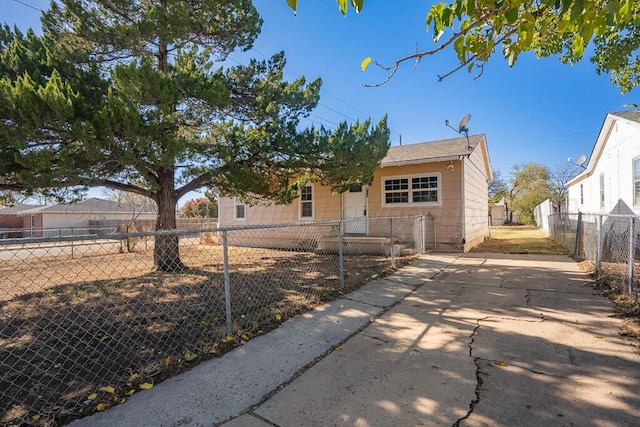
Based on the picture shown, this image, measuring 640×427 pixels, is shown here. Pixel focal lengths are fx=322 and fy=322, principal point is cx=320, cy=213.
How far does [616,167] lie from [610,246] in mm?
4520

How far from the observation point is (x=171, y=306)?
186 inches

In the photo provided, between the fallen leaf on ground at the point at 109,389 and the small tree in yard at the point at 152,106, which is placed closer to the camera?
the fallen leaf on ground at the point at 109,389

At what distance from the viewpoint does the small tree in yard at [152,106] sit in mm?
5004

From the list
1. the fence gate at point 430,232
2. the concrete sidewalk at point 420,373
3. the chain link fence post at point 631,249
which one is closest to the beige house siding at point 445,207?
the fence gate at point 430,232

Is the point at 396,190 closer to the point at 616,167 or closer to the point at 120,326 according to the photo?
the point at 616,167

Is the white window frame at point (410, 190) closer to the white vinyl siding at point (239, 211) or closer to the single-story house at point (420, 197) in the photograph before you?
the single-story house at point (420, 197)

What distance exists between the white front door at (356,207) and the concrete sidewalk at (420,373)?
280 inches

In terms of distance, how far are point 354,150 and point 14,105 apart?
5.99 meters

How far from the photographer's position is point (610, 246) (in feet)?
26.7

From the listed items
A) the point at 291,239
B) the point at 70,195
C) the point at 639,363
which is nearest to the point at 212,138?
the point at 70,195

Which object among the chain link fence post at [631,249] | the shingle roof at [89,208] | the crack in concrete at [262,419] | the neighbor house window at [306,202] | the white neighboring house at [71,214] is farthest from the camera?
the shingle roof at [89,208]

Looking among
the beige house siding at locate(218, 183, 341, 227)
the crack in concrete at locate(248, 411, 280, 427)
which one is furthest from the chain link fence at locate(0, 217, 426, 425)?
the beige house siding at locate(218, 183, 341, 227)

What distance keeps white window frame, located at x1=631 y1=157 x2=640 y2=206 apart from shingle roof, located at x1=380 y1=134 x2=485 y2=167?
4.41m

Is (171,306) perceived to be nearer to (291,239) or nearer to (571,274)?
(571,274)
